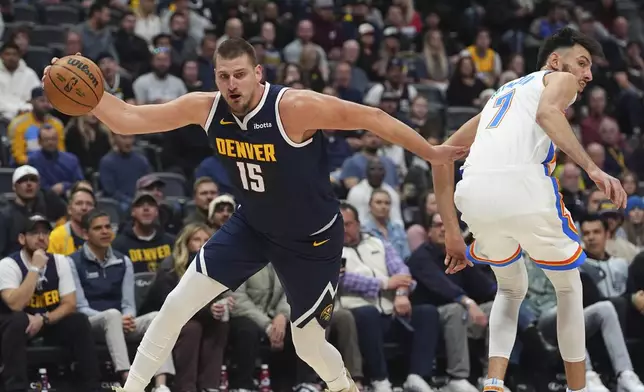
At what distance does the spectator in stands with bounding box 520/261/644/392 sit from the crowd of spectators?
0.07 feet

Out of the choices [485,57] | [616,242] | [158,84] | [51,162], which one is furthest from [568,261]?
[485,57]

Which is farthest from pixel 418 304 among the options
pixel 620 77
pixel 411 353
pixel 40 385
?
pixel 620 77

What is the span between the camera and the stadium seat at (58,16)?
1599 cm

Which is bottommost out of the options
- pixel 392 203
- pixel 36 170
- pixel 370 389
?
pixel 370 389

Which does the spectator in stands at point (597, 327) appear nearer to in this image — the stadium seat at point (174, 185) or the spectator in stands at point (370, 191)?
the spectator in stands at point (370, 191)

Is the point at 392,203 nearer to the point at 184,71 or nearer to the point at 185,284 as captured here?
the point at 184,71

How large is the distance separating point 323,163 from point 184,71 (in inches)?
327

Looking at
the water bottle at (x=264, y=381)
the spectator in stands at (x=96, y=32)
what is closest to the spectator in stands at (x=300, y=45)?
the spectator in stands at (x=96, y=32)

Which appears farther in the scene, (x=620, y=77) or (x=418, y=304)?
(x=620, y=77)

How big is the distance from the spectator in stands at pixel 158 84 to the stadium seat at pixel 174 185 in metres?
1.78

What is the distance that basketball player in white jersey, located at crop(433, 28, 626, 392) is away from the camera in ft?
20.8

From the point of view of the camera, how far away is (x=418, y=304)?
10.7 meters

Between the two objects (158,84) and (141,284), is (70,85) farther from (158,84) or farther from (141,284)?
(158,84)

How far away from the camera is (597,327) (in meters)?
10.3
